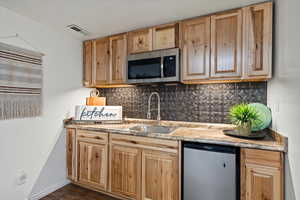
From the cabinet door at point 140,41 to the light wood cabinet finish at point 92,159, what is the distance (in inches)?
47.7

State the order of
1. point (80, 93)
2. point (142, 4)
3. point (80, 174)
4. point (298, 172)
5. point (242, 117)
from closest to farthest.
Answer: point (298, 172) < point (242, 117) < point (142, 4) < point (80, 174) < point (80, 93)

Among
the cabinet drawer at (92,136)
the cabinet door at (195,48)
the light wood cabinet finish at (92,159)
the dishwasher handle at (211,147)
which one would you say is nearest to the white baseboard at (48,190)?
the light wood cabinet finish at (92,159)

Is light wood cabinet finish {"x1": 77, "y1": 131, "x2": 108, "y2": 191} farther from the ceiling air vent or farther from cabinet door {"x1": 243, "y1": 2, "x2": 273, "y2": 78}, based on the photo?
cabinet door {"x1": 243, "y1": 2, "x2": 273, "y2": 78}

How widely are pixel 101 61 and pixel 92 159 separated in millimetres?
1433

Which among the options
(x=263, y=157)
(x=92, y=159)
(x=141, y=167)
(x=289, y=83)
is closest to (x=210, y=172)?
(x=263, y=157)

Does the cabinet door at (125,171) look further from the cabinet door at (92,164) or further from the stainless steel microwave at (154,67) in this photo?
the stainless steel microwave at (154,67)

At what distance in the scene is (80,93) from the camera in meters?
2.71

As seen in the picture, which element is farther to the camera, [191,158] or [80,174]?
[80,174]

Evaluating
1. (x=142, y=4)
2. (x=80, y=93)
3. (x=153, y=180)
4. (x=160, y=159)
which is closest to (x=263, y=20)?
(x=142, y=4)

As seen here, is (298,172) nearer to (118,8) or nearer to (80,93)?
(118,8)

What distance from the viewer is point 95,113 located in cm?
238

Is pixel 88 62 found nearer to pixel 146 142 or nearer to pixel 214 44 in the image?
pixel 146 142

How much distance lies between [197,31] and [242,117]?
42.2 inches

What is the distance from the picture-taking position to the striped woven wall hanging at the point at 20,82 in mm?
1729
